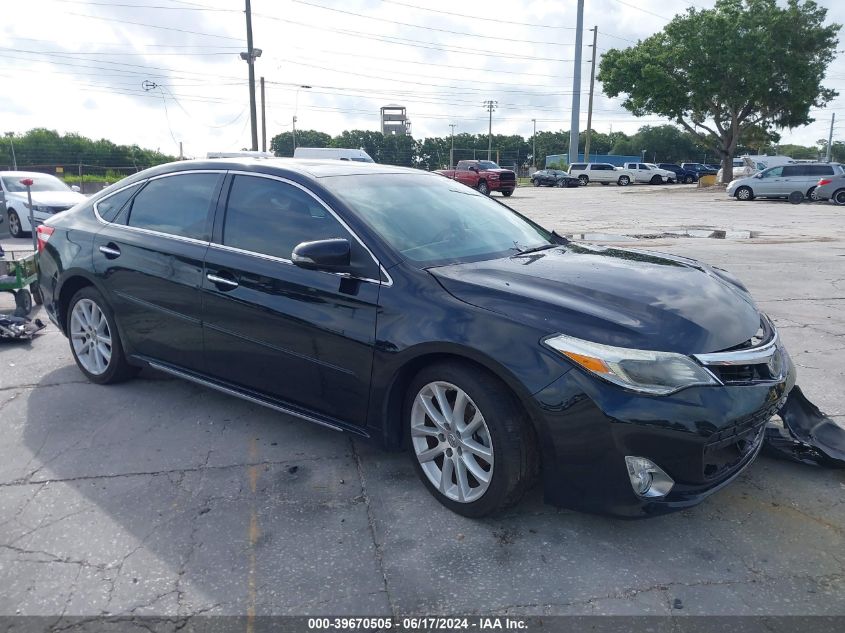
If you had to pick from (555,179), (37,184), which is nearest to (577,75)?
(555,179)

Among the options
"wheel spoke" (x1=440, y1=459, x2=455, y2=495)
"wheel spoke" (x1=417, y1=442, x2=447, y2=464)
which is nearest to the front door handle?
"wheel spoke" (x1=417, y1=442, x2=447, y2=464)

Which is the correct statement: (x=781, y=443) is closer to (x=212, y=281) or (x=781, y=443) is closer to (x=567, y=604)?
(x=567, y=604)

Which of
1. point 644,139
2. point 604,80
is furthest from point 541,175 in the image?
point 644,139

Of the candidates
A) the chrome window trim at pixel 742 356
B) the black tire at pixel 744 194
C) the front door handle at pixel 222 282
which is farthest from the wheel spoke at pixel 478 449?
the black tire at pixel 744 194

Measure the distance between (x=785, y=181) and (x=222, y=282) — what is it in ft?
98.7

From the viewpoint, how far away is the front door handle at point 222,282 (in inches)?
154

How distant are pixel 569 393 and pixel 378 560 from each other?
106cm

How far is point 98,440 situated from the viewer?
412cm

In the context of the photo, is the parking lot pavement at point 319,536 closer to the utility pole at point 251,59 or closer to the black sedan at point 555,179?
the utility pole at point 251,59

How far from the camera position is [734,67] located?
1437 inches

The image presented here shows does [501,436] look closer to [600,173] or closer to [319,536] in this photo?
[319,536]

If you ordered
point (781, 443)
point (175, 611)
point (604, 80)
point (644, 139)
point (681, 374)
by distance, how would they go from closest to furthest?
point (175, 611) < point (681, 374) < point (781, 443) < point (604, 80) < point (644, 139)

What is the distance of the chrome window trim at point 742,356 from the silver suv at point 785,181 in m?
28.7

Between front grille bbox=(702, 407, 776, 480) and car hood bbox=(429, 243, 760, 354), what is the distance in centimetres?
33
